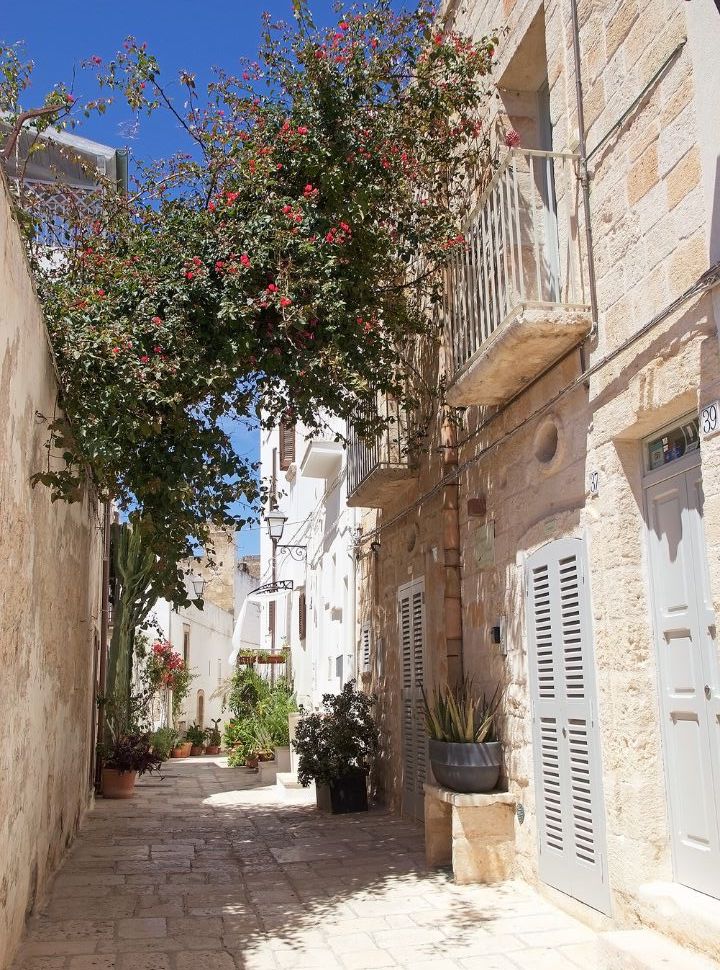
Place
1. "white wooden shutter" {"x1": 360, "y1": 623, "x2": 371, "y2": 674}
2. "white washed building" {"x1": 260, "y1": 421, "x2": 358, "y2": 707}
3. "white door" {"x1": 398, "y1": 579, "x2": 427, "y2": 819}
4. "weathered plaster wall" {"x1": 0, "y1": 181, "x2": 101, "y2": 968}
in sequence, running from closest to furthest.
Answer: "weathered plaster wall" {"x1": 0, "y1": 181, "x2": 101, "y2": 968} → "white door" {"x1": 398, "y1": 579, "x2": 427, "y2": 819} → "white wooden shutter" {"x1": 360, "y1": 623, "x2": 371, "y2": 674} → "white washed building" {"x1": 260, "y1": 421, "x2": 358, "y2": 707}

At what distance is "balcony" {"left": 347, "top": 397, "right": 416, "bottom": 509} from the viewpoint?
29.5 feet

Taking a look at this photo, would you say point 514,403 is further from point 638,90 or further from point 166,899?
point 166,899

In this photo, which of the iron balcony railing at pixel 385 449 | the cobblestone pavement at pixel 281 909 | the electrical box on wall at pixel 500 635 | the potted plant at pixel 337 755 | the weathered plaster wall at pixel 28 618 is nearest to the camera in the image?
the weathered plaster wall at pixel 28 618

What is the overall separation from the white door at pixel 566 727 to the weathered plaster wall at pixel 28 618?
3.06 m

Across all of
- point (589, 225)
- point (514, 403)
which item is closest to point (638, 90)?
point (589, 225)

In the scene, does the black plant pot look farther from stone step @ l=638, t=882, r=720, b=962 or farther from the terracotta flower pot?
stone step @ l=638, t=882, r=720, b=962

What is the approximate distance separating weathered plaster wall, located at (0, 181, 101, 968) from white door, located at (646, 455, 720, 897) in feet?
10.7

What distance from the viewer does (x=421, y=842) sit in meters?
7.71

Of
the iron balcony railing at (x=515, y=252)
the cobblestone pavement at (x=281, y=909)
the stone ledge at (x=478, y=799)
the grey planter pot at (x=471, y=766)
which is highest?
the iron balcony railing at (x=515, y=252)

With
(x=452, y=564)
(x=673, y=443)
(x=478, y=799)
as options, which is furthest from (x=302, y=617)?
(x=673, y=443)

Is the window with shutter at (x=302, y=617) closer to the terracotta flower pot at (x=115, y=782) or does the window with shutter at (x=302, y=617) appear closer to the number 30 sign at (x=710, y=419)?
the terracotta flower pot at (x=115, y=782)

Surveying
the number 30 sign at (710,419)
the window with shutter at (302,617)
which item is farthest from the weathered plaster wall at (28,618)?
the window with shutter at (302,617)

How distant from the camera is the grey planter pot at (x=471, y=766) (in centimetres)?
624

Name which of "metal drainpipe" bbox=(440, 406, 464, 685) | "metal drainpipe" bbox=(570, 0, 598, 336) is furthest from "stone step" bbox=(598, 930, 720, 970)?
"metal drainpipe" bbox=(440, 406, 464, 685)
